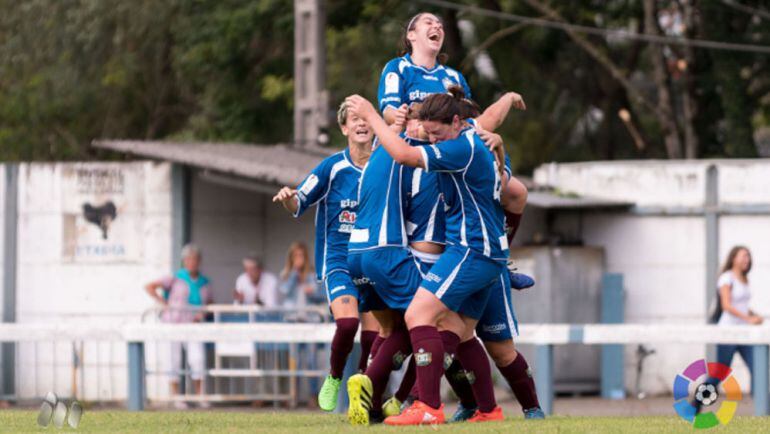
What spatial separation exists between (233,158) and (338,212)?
364 inches

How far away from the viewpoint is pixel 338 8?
30953mm

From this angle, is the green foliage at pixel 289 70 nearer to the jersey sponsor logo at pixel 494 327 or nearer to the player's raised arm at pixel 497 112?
the jersey sponsor logo at pixel 494 327

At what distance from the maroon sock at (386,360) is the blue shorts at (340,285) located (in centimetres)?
45

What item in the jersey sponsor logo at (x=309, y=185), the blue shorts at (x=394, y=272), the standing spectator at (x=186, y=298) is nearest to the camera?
the blue shorts at (x=394, y=272)

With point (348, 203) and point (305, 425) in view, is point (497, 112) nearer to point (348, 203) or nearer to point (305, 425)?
point (348, 203)

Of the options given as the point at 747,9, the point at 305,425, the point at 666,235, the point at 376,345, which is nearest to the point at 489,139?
the point at 376,345

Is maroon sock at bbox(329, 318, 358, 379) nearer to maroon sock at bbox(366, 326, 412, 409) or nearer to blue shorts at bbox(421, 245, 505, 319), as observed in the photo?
maroon sock at bbox(366, 326, 412, 409)

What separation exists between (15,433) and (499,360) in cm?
294

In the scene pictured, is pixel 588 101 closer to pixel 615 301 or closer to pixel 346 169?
pixel 615 301

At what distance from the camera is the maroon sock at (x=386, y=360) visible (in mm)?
10852

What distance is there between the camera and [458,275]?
10328 mm

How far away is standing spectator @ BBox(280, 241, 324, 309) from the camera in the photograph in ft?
66.4

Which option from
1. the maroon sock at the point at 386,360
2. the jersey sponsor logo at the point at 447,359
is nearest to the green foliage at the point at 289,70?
the maroon sock at the point at 386,360

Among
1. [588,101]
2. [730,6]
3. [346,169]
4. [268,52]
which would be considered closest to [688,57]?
[730,6]
